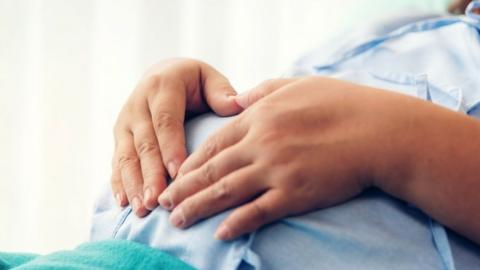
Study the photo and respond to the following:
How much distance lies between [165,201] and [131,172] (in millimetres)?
117

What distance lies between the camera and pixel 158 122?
2.38 feet

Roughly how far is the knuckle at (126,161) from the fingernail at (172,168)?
0.08 metres

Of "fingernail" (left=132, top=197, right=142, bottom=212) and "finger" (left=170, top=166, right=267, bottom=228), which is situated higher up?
"finger" (left=170, top=166, right=267, bottom=228)

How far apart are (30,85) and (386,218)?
0.91m

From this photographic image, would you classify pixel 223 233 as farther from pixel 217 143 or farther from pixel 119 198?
pixel 119 198

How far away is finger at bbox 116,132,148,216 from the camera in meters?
0.68

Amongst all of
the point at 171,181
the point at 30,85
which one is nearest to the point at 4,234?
the point at 30,85

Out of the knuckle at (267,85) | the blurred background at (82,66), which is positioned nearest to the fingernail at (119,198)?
the knuckle at (267,85)

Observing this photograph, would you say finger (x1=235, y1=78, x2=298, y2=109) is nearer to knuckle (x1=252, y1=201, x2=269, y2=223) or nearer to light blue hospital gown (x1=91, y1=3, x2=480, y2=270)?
light blue hospital gown (x1=91, y1=3, x2=480, y2=270)

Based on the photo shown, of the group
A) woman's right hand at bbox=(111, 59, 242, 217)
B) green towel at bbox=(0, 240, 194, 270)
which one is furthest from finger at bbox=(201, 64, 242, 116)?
green towel at bbox=(0, 240, 194, 270)

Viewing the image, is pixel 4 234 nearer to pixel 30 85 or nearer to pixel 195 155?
pixel 30 85

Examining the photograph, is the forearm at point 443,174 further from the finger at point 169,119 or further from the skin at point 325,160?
the finger at point 169,119

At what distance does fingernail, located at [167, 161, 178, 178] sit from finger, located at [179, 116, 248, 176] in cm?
2

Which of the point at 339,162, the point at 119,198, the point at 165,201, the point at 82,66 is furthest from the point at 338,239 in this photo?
the point at 82,66
